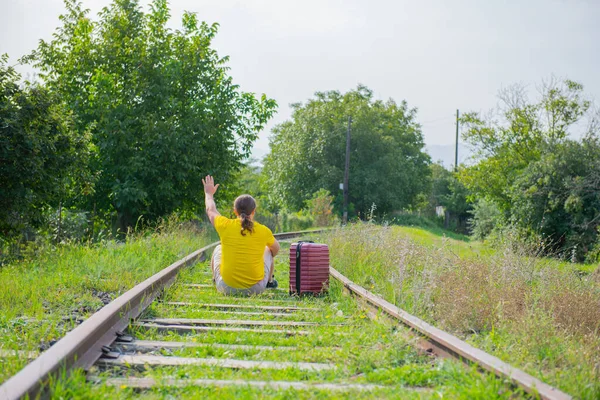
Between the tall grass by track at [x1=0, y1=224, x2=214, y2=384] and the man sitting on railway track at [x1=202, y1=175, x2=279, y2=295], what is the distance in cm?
111

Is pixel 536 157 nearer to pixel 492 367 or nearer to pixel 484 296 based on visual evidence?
pixel 484 296

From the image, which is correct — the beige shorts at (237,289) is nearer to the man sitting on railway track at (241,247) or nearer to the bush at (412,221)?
the man sitting on railway track at (241,247)

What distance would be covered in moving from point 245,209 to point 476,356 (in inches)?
152

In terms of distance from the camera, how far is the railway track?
3.46 m

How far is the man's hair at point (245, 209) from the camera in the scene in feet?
23.2

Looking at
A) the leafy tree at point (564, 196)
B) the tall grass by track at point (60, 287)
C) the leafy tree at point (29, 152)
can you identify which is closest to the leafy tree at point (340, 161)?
the leafy tree at point (564, 196)

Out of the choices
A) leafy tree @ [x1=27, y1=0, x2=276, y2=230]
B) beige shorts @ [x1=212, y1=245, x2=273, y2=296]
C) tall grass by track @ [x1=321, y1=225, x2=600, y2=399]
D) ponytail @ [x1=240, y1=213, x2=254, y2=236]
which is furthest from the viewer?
leafy tree @ [x1=27, y1=0, x2=276, y2=230]

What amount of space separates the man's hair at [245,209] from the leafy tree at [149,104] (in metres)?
12.9

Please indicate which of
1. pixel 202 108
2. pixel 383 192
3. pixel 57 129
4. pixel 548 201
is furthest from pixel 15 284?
pixel 383 192

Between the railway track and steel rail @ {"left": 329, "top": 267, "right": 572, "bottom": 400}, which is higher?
steel rail @ {"left": 329, "top": 267, "right": 572, "bottom": 400}

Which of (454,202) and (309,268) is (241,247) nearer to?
(309,268)

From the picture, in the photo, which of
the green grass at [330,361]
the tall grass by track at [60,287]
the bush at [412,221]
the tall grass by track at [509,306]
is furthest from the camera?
the bush at [412,221]

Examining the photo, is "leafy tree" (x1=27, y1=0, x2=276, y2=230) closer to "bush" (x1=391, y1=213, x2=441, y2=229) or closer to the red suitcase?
the red suitcase

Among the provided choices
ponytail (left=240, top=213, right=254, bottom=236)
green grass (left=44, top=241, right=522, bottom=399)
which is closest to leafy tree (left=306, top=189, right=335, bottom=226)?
ponytail (left=240, top=213, right=254, bottom=236)
